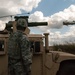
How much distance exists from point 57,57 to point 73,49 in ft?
29.5

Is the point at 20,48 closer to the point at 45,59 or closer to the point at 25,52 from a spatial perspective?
the point at 25,52

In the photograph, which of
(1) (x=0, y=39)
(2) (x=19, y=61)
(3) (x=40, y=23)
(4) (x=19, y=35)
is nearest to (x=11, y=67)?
(2) (x=19, y=61)

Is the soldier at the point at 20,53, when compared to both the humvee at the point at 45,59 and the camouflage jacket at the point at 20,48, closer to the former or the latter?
the camouflage jacket at the point at 20,48

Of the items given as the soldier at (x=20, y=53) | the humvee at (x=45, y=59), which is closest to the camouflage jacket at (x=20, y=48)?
the soldier at (x=20, y=53)

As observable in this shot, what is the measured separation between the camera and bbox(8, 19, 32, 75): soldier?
6248 mm

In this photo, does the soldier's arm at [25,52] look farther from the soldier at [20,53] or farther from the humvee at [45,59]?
the humvee at [45,59]

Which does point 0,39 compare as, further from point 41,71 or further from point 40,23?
point 40,23

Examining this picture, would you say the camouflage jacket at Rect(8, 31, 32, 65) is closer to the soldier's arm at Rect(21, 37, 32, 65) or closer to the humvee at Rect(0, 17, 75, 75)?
the soldier's arm at Rect(21, 37, 32, 65)

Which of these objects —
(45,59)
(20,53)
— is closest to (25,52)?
(20,53)

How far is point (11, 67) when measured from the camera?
6484 mm

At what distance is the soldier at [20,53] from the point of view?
20.5 feet

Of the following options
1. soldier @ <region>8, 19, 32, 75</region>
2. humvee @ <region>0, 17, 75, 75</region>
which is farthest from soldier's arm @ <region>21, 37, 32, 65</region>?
humvee @ <region>0, 17, 75, 75</region>

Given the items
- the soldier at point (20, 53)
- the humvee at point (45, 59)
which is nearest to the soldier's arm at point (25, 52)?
the soldier at point (20, 53)

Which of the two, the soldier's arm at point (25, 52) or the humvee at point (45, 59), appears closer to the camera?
the soldier's arm at point (25, 52)
